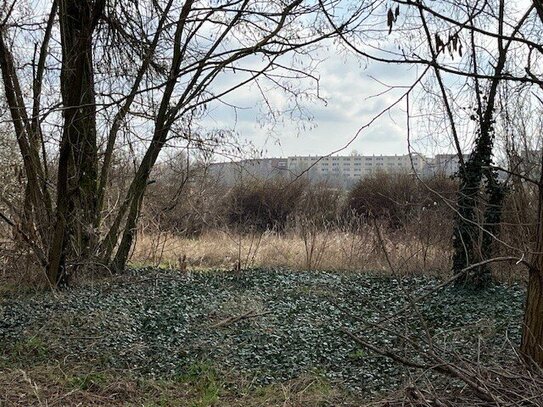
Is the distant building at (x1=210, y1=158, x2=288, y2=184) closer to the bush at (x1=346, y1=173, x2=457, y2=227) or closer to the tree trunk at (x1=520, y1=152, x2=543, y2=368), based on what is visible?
the tree trunk at (x1=520, y1=152, x2=543, y2=368)

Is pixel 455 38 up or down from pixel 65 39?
down

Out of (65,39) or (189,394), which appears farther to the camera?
(65,39)

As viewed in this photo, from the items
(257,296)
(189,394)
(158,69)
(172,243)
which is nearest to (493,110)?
(257,296)

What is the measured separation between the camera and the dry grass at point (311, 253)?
281 inches

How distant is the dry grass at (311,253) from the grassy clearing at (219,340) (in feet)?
3.83

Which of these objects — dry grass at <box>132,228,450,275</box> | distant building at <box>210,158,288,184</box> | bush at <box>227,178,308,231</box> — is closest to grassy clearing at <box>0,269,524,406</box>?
dry grass at <box>132,228,450,275</box>

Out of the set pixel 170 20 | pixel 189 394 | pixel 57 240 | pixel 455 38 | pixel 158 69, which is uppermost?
pixel 170 20

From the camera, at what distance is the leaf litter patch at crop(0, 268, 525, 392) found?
390cm

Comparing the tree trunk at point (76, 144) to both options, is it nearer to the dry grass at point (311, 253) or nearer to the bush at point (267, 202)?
the dry grass at point (311, 253)

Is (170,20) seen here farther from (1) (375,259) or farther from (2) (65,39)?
(1) (375,259)

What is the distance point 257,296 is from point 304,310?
0.62m

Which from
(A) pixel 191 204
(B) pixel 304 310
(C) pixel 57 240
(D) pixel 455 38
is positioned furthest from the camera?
(A) pixel 191 204

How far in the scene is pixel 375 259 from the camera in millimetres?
7637

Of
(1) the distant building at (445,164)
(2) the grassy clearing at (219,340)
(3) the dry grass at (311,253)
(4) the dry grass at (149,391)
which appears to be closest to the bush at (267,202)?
(3) the dry grass at (311,253)
